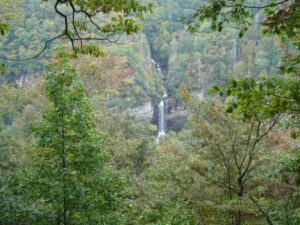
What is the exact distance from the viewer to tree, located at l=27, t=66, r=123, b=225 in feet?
21.2

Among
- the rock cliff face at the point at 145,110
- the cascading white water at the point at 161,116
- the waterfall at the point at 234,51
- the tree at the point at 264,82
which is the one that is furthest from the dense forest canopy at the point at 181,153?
the waterfall at the point at 234,51

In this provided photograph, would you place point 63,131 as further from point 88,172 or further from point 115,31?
point 115,31

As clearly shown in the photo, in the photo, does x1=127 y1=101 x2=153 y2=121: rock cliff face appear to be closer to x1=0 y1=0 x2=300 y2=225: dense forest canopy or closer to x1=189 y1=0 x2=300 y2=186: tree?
x1=0 y1=0 x2=300 y2=225: dense forest canopy

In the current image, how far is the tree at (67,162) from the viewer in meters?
6.48

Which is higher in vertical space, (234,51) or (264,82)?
(264,82)

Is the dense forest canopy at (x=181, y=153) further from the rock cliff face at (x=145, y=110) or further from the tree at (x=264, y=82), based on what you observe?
the rock cliff face at (x=145, y=110)

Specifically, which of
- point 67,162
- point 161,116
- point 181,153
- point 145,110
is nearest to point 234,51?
point 161,116

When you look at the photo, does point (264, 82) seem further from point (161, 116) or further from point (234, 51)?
point (234, 51)

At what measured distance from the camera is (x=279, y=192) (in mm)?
9250

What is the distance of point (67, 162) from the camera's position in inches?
260

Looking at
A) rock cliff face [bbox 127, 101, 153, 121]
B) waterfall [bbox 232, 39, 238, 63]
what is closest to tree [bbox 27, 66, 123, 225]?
rock cliff face [bbox 127, 101, 153, 121]

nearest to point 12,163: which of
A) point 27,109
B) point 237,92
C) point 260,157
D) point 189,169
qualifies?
point 189,169

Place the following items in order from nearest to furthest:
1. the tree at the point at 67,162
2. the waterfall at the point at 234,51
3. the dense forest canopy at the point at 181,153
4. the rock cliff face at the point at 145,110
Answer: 1. the dense forest canopy at the point at 181,153
2. the tree at the point at 67,162
3. the rock cliff face at the point at 145,110
4. the waterfall at the point at 234,51

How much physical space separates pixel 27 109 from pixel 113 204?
24.1 m
